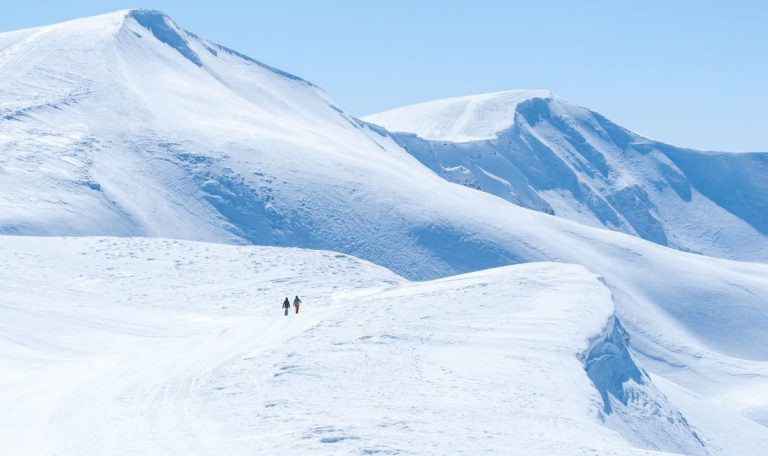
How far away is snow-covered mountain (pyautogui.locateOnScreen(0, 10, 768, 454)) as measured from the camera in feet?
108

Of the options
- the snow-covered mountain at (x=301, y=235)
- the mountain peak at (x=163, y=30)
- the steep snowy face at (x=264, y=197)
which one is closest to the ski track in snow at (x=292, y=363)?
the snow-covered mountain at (x=301, y=235)

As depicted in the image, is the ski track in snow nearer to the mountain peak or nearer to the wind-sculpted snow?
the wind-sculpted snow

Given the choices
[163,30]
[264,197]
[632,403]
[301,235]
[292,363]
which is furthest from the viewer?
[163,30]

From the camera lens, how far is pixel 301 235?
99.7m

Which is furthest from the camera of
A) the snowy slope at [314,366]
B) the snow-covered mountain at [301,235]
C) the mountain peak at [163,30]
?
the mountain peak at [163,30]

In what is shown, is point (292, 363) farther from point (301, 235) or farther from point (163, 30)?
point (163, 30)

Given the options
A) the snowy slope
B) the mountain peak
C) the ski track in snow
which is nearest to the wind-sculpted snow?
the snowy slope

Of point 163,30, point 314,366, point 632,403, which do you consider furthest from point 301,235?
point 314,366

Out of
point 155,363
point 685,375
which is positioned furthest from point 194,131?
point 155,363

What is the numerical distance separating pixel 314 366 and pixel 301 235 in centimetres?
7495

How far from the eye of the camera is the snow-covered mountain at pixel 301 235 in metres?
32.9

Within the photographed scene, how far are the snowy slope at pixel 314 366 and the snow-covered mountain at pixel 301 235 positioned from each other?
0.66 feet

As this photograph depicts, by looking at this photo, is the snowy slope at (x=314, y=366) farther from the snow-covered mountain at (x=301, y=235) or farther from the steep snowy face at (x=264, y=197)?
the steep snowy face at (x=264, y=197)

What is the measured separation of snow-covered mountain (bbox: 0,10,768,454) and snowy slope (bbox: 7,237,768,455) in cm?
20
